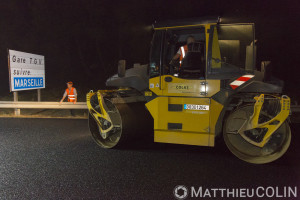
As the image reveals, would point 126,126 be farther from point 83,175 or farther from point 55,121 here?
point 55,121

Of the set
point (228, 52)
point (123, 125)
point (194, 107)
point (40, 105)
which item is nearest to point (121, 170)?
point (123, 125)

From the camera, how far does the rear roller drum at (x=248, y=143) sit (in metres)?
5.04

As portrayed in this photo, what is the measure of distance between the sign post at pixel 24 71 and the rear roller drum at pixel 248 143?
29.7 ft

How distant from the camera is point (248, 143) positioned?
5418 millimetres

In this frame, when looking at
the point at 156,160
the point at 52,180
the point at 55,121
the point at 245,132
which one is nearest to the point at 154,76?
the point at 156,160

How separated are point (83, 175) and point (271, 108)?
3.48 metres

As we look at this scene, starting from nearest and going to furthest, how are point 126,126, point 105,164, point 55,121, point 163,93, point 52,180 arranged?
point 52,180 < point 105,164 < point 163,93 < point 126,126 < point 55,121

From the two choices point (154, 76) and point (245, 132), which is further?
point (154, 76)

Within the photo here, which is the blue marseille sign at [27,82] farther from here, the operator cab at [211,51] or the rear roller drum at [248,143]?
the rear roller drum at [248,143]

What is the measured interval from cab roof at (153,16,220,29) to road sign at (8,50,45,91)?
7903mm

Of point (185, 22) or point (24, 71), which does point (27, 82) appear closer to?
point (24, 71)

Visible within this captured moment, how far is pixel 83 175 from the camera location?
4527mm

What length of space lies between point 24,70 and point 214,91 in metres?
9.44

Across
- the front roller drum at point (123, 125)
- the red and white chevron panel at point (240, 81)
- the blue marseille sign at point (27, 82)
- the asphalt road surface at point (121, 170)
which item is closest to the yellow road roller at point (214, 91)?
the red and white chevron panel at point (240, 81)
